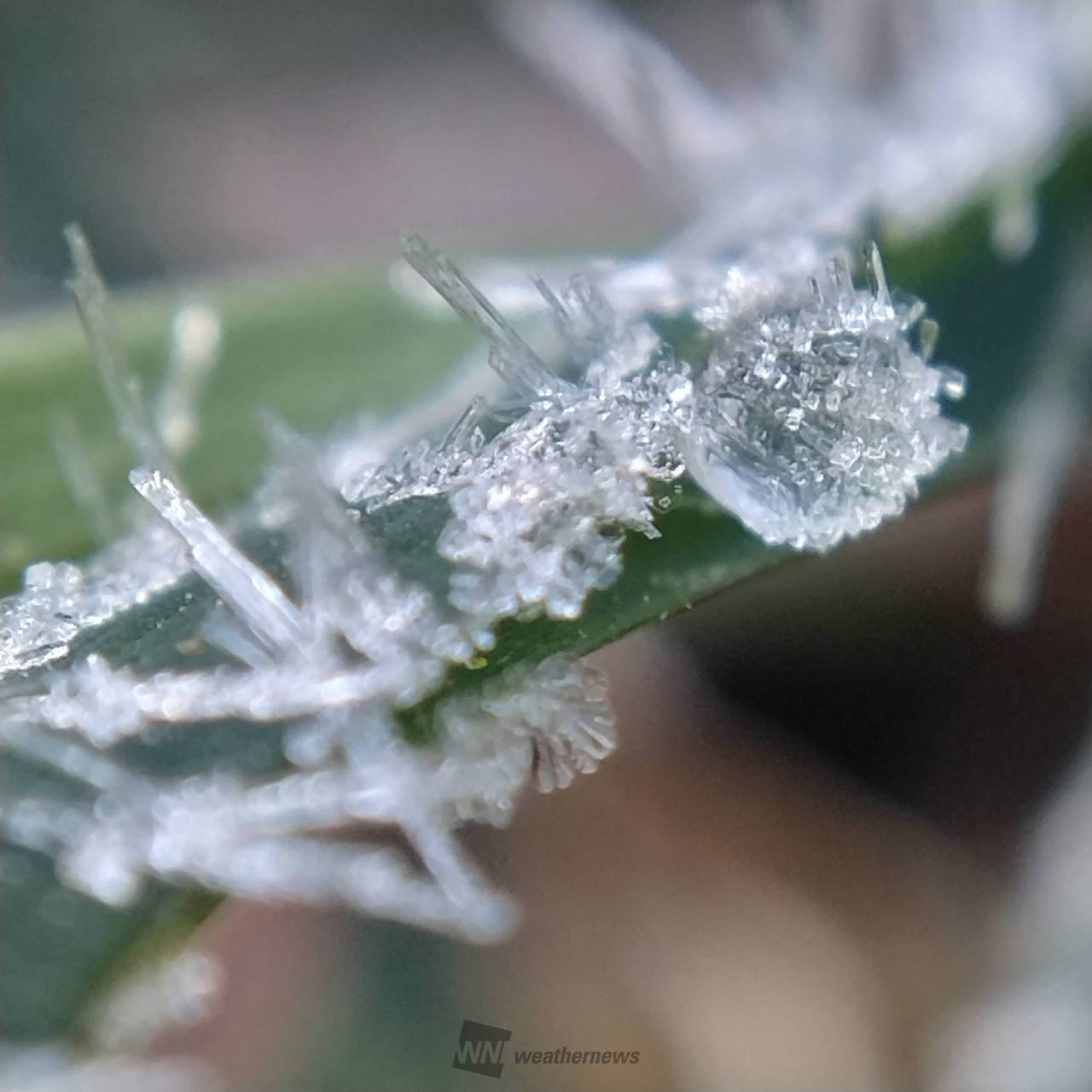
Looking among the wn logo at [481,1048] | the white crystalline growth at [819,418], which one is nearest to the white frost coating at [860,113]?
the white crystalline growth at [819,418]

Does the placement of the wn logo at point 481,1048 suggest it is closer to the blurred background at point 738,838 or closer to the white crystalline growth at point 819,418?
the blurred background at point 738,838

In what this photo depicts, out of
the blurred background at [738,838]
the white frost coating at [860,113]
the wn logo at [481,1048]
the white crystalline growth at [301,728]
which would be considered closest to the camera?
the white crystalline growth at [301,728]

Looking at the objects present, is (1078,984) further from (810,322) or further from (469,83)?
(469,83)

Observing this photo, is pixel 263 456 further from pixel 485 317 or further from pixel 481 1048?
pixel 481 1048

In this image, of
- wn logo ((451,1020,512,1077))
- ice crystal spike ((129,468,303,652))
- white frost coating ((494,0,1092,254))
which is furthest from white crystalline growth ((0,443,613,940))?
wn logo ((451,1020,512,1077))

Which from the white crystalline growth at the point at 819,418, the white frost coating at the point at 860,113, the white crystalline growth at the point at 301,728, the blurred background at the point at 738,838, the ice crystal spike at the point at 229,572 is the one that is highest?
the white frost coating at the point at 860,113

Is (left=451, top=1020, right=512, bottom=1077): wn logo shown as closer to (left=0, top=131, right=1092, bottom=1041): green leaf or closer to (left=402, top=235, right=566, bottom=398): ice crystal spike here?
(left=0, top=131, right=1092, bottom=1041): green leaf

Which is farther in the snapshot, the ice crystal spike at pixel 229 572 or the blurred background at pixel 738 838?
the blurred background at pixel 738 838
